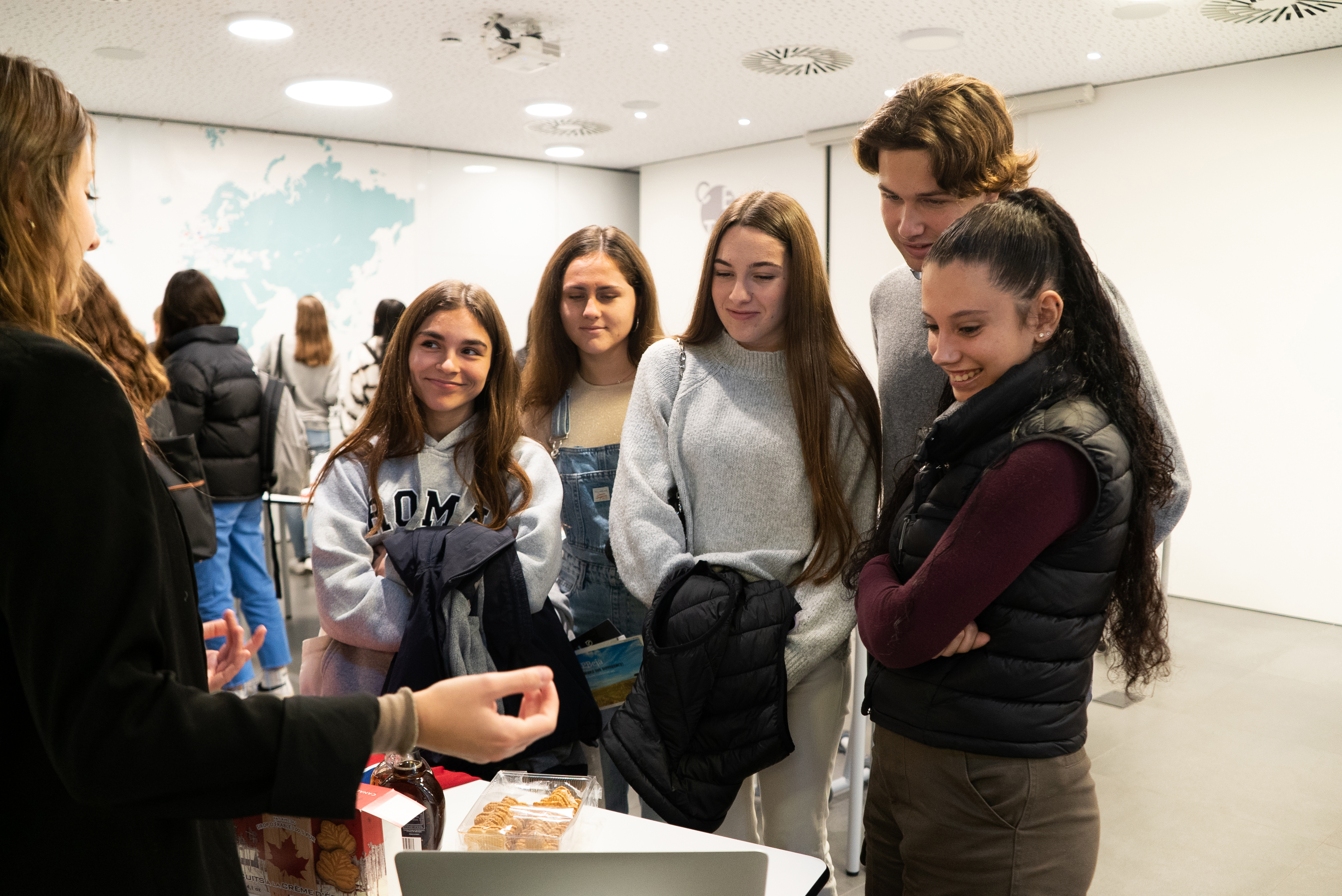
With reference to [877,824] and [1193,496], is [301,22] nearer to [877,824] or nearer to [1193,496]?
[877,824]

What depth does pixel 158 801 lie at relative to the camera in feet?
2.41

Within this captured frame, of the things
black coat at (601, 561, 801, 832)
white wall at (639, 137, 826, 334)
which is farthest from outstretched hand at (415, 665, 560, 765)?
white wall at (639, 137, 826, 334)

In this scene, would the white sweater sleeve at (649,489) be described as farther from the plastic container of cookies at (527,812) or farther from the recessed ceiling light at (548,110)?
the recessed ceiling light at (548,110)

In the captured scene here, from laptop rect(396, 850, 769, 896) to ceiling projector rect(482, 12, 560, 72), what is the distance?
437 cm

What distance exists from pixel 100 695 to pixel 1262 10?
16.9ft

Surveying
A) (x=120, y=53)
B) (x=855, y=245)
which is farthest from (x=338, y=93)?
(x=855, y=245)

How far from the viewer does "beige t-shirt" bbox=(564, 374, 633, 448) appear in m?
2.20

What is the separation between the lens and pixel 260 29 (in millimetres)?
4648

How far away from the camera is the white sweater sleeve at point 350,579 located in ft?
5.95

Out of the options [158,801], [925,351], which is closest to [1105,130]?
[925,351]

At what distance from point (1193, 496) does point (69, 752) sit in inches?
244

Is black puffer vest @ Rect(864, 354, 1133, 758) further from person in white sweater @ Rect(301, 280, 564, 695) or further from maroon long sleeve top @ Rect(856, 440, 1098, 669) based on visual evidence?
person in white sweater @ Rect(301, 280, 564, 695)

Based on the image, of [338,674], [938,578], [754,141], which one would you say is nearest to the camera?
[938,578]

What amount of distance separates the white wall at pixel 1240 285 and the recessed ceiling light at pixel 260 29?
4621 mm
